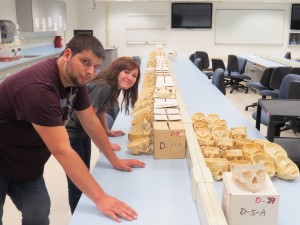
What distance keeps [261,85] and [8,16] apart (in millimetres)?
4937

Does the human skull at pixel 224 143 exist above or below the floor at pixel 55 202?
above

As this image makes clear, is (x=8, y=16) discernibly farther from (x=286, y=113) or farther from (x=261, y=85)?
(x=286, y=113)

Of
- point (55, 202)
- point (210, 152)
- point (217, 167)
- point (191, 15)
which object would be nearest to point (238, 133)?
point (210, 152)

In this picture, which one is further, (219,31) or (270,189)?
(219,31)

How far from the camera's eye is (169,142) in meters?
1.83

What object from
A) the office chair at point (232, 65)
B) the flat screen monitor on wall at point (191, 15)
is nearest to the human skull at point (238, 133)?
the office chair at point (232, 65)

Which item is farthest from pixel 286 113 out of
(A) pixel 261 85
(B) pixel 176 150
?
(A) pixel 261 85

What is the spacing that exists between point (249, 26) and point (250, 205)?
10124 millimetres

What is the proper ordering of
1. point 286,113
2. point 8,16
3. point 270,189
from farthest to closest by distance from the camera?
point 8,16
point 286,113
point 270,189

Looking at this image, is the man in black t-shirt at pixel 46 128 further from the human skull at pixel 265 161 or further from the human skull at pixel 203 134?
the human skull at pixel 265 161

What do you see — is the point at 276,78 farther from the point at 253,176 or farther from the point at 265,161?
the point at 253,176

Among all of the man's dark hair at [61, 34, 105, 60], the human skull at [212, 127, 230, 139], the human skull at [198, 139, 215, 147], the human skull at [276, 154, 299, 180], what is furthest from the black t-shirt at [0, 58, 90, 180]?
the human skull at [276, 154, 299, 180]

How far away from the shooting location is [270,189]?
3.80ft

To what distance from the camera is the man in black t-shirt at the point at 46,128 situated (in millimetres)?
1238
